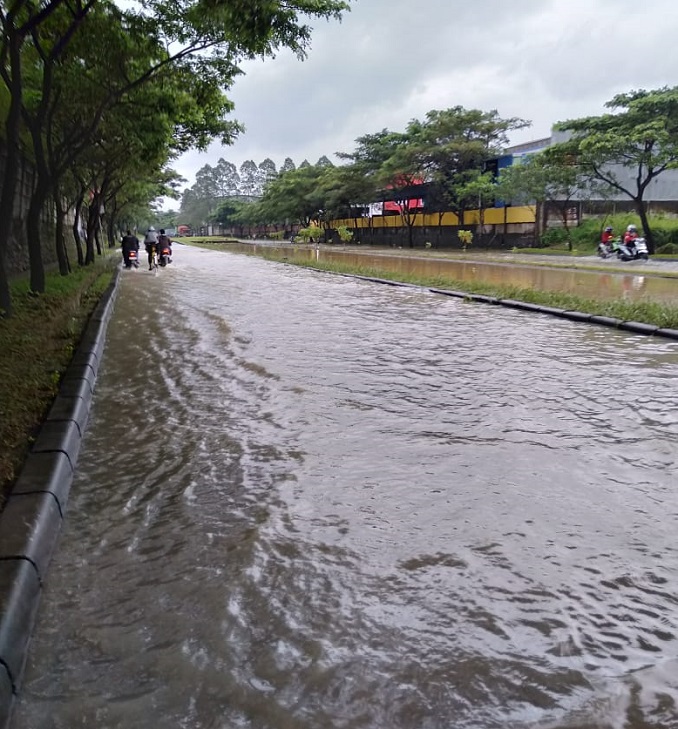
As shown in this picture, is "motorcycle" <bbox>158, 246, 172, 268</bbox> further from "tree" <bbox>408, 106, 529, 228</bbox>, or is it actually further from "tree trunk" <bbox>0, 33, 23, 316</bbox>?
"tree" <bbox>408, 106, 529, 228</bbox>

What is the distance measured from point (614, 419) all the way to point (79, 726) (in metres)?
4.23

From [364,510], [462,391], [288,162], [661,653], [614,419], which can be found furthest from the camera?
[288,162]

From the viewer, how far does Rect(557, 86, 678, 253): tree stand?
77.2ft

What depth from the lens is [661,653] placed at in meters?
2.24

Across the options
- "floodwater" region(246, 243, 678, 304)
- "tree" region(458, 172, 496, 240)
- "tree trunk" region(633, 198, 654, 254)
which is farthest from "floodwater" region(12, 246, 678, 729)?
"tree" region(458, 172, 496, 240)

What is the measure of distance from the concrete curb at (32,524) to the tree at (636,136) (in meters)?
24.8

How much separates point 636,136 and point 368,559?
2533 cm

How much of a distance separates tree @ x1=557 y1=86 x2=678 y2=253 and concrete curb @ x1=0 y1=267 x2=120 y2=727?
24808 millimetres

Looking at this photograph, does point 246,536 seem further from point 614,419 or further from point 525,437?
point 614,419

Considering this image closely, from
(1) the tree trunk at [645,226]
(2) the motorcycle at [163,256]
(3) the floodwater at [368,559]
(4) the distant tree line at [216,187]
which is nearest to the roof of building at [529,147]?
(1) the tree trunk at [645,226]

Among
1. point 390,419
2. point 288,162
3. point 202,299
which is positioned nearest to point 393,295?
point 202,299

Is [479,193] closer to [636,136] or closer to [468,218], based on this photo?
[468,218]

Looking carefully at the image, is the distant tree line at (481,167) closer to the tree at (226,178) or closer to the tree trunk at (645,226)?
the tree trunk at (645,226)

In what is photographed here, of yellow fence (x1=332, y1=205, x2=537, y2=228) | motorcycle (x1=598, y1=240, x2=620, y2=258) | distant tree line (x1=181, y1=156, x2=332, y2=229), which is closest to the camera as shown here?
motorcycle (x1=598, y1=240, x2=620, y2=258)
